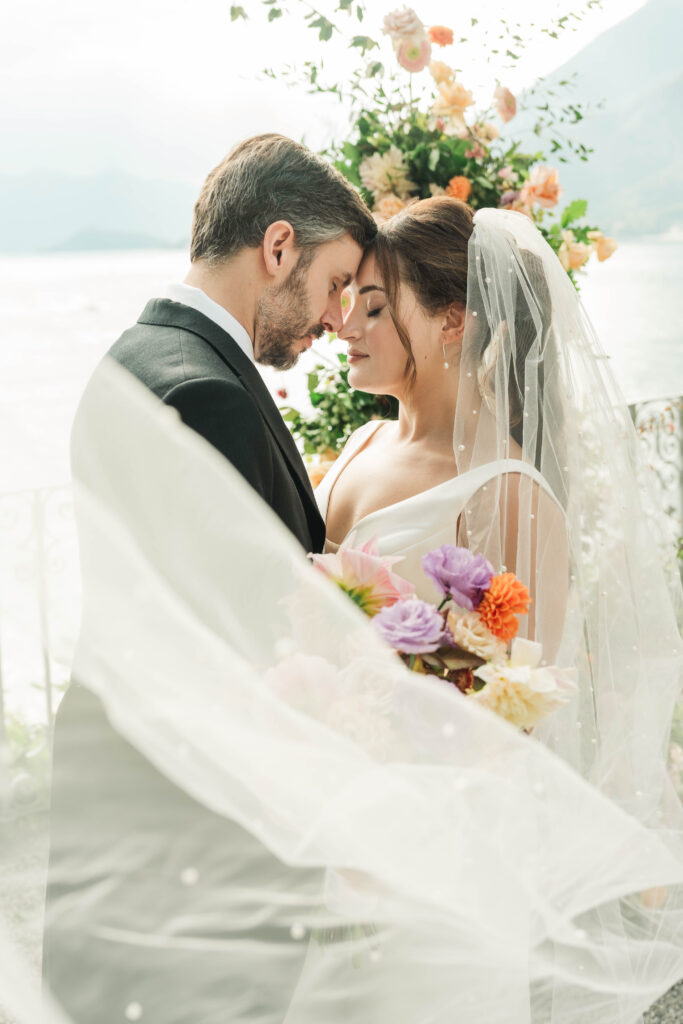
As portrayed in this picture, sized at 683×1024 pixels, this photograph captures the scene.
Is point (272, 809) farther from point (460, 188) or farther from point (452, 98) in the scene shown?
point (452, 98)

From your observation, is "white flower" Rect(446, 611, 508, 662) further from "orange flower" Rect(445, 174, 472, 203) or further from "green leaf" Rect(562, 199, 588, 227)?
"green leaf" Rect(562, 199, 588, 227)

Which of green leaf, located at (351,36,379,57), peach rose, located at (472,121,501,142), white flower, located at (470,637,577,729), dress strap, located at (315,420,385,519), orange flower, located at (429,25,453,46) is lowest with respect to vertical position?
dress strap, located at (315,420,385,519)

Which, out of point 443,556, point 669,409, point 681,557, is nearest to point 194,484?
point 443,556

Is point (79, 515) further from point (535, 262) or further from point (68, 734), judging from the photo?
point (535, 262)

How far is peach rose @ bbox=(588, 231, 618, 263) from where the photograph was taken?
2627 millimetres

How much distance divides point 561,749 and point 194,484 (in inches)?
36.8

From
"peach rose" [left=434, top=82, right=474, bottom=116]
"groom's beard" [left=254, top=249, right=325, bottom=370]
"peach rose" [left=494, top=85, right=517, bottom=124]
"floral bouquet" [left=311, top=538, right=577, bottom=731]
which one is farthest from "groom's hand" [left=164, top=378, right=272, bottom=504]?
"peach rose" [left=494, top=85, right=517, bottom=124]

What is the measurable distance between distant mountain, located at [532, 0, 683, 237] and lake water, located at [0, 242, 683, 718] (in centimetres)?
206

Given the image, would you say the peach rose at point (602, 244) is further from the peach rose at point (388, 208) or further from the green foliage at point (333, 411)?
the green foliage at point (333, 411)

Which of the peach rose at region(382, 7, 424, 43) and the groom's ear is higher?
the peach rose at region(382, 7, 424, 43)

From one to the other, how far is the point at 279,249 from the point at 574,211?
1.17 metres

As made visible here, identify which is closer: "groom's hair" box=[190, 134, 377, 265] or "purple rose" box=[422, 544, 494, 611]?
"purple rose" box=[422, 544, 494, 611]

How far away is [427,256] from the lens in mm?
2092

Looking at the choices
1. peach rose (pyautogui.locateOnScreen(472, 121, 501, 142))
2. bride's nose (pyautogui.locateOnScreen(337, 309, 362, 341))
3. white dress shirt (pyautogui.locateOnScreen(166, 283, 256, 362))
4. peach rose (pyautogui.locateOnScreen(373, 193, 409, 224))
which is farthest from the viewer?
peach rose (pyautogui.locateOnScreen(472, 121, 501, 142))
